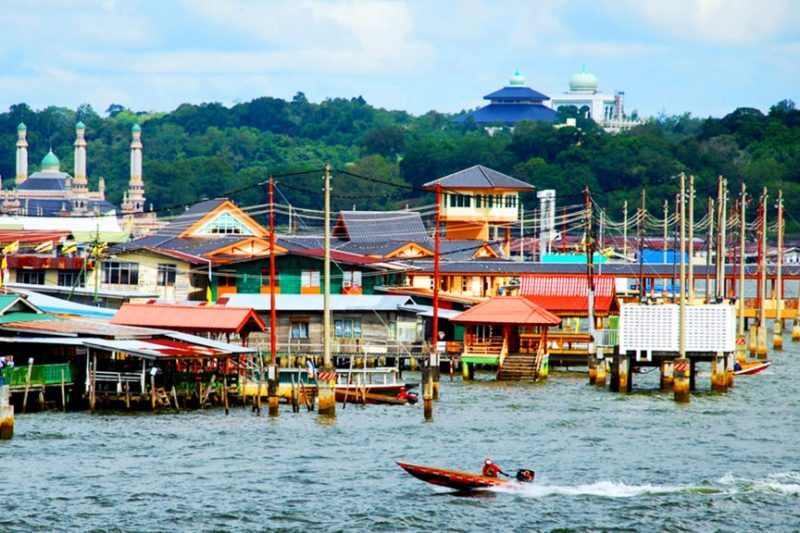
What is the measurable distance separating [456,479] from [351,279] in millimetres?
48624

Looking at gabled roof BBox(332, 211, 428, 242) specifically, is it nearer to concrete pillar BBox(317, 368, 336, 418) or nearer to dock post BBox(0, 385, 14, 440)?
concrete pillar BBox(317, 368, 336, 418)

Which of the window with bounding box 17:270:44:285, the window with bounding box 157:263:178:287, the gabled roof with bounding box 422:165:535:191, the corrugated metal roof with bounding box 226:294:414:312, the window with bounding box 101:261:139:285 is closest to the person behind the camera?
the corrugated metal roof with bounding box 226:294:414:312

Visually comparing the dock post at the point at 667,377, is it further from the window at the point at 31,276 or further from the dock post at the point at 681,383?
the window at the point at 31,276

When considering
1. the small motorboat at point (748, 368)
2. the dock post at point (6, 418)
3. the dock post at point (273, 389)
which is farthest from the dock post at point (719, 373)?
the dock post at point (6, 418)

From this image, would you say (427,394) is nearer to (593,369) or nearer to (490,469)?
(490,469)

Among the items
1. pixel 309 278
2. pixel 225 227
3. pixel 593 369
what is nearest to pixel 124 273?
pixel 309 278

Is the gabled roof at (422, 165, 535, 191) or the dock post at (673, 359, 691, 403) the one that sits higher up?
the gabled roof at (422, 165, 535, 191)

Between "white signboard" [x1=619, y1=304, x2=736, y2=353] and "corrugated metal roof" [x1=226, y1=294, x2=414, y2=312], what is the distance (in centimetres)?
1570

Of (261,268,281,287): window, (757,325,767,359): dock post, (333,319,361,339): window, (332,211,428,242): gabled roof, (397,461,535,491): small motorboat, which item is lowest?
(397,461,535,491): small motorboat

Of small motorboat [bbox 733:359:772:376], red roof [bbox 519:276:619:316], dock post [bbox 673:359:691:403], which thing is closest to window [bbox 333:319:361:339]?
red roof [bbox 519:276:619:316]

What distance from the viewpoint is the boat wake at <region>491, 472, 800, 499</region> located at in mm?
Answer: 51562

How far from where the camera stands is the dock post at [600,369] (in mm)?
80125

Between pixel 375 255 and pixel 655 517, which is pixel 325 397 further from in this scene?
pixel 375 255

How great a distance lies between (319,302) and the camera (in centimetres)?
8738
